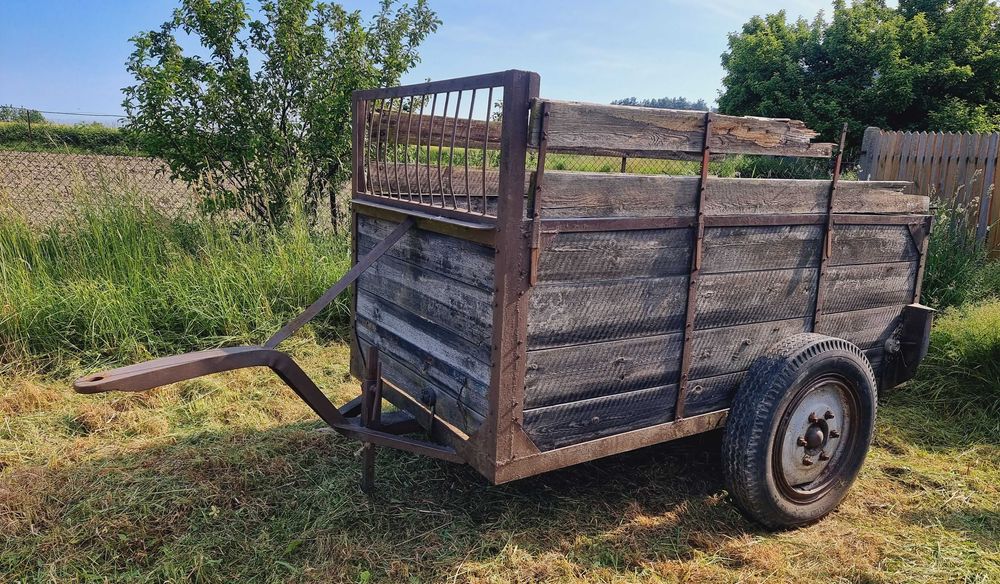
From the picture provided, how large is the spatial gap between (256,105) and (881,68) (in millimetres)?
17049

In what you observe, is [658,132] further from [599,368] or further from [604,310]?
[599,368]

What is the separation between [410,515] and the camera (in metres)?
3.03

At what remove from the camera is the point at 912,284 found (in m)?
3.69

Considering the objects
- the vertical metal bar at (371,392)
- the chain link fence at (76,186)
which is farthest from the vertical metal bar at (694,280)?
the chain link fence at (76,186)

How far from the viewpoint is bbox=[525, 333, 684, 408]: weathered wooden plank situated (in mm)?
2434

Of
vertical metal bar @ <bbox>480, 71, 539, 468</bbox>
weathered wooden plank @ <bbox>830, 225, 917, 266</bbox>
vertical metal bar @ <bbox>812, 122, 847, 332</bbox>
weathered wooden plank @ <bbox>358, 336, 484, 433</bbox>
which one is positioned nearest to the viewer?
vertical metal bar @ <bbox>480, 71, 539, 468</bbox>

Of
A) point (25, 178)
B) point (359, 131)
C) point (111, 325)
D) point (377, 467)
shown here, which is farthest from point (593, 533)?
point (25, 178)

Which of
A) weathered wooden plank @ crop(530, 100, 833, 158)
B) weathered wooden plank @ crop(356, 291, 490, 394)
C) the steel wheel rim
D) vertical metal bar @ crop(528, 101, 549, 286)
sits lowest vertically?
the steel wheel rim

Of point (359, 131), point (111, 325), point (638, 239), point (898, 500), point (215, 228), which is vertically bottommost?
point (898, 500)

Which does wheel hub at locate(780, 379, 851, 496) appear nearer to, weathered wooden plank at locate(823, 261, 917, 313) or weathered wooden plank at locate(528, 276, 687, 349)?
weathered wooden plank at locate(823, 261, 917, 313)

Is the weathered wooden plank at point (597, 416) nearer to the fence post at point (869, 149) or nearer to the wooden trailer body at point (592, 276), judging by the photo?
the wooden trailer body at point (592, 276)

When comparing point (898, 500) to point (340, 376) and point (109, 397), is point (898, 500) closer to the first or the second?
point (340, 376)

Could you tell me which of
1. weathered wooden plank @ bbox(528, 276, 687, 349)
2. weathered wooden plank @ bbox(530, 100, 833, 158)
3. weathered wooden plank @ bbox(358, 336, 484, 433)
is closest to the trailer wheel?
weathered wooden plank @ bbox(528, 276, 687, 349)

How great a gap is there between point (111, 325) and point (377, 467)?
2.77 meters
